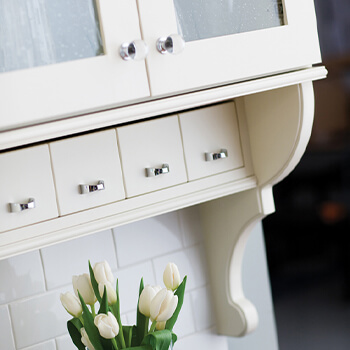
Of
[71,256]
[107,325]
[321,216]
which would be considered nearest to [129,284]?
[71,256]

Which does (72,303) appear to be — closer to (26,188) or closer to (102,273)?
(102,273)

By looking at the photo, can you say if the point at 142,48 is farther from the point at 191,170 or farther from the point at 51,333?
the point at 51,333

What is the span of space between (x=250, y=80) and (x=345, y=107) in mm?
3225

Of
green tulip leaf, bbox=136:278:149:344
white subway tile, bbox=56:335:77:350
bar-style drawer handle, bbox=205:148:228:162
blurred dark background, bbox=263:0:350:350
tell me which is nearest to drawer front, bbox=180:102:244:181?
bar-style drawer handle, bbox=205:148:228:162

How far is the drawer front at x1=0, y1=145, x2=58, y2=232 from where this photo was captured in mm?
975

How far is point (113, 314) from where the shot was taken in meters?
1.05

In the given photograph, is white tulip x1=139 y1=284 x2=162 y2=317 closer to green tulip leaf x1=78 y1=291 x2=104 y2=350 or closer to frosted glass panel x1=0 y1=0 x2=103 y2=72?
green tulip leaf x1=78 y1=291 x2=104 y2=350

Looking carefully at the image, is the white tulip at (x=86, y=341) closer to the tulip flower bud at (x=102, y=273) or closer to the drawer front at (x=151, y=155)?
the tulip flower bud at (x=102, y=273)

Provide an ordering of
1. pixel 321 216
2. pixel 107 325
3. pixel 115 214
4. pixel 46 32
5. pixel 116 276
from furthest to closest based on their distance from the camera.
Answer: pixel 321 216 < pixel 116 276 < pixel 115 214 < pixel 107 325 < pixel 46 32

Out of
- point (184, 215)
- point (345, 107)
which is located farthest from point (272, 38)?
point (345, 107)

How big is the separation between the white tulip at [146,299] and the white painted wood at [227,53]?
279 mm

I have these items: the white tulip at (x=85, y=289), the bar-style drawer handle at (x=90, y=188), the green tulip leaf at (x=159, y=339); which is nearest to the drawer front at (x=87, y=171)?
the bar-style drawer handle at (x=90, y=188)

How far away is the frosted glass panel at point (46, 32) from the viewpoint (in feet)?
2.75

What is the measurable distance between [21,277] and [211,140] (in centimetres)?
38
